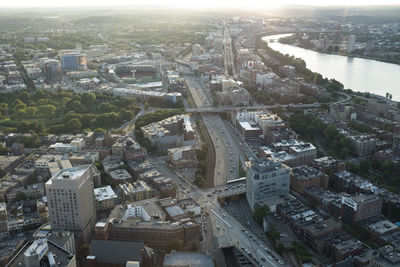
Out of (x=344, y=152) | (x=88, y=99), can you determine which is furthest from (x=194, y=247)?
(x=88, y=99)

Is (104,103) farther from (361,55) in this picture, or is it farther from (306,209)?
(361,55)

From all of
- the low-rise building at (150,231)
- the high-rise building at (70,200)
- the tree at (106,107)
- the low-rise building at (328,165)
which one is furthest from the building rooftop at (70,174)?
Answer: the tree at (106,107)

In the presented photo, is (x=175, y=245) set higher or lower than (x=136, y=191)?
lower

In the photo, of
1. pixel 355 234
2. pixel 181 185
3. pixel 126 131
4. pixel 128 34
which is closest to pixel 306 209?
pixel 355 234

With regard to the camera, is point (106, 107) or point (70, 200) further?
point (106, 107)

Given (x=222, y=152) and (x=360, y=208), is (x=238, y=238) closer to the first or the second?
(x=360, y=208)

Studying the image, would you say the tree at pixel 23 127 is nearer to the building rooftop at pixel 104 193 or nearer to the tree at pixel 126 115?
the tree at pixel 126 115
